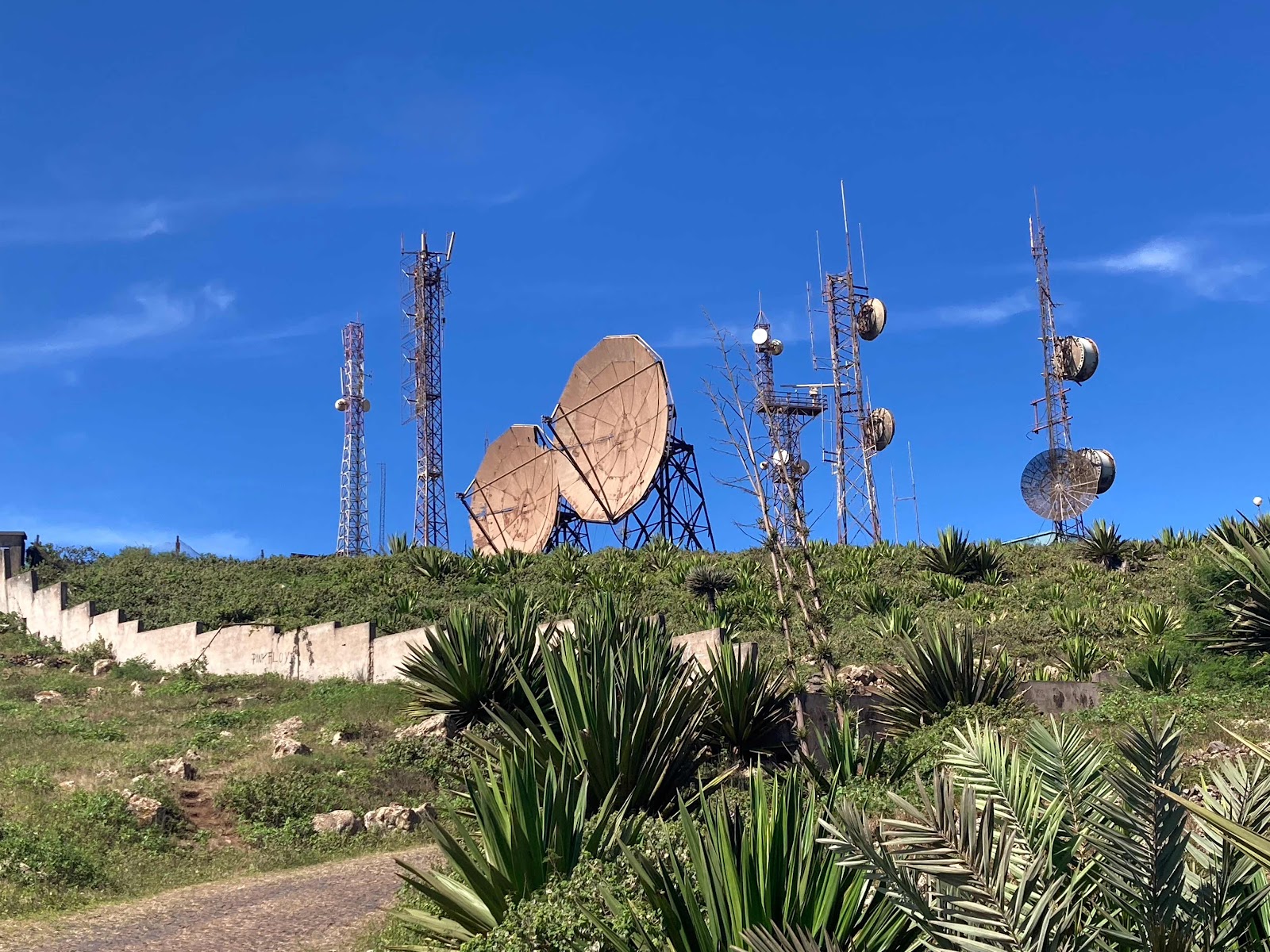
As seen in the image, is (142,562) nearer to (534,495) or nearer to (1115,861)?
(534,495)

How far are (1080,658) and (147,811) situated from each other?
1286cm

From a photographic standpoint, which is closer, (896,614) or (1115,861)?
(1115,861)

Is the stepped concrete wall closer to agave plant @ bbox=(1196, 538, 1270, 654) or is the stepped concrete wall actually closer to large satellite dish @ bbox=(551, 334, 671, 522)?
agave plant @ bbox=(1196, 538, 1270, 654)

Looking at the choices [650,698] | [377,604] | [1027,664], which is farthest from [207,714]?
[1027,664]

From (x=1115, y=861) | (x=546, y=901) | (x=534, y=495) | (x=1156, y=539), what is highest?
(x=534, y=495)

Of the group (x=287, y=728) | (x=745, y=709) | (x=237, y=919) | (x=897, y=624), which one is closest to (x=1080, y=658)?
(x=897, y=624)

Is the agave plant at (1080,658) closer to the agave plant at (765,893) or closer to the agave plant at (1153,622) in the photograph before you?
the agave plant at (1153,622)

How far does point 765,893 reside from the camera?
177 inches

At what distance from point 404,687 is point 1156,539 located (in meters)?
18.4

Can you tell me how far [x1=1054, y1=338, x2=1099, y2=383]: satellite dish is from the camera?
4159cm

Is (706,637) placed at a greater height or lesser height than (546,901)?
greater

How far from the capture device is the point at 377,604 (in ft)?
77.4

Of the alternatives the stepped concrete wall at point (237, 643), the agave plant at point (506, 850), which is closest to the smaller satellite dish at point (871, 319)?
the stepped concrete wall at point (237, 643)

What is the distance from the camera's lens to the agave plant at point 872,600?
22.1m
